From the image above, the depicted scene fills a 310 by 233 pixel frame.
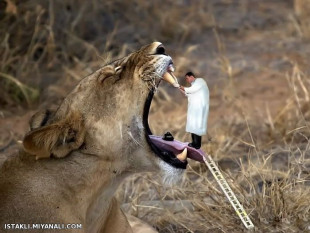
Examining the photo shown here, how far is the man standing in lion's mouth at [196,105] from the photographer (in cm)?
333

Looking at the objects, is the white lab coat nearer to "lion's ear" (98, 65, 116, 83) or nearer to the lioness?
the lioness

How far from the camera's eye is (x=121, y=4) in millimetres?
7828

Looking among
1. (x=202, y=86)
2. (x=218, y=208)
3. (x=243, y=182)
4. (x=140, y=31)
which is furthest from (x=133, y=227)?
(x=140, y=31)

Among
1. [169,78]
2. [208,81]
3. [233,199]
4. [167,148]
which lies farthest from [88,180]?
[208,81]

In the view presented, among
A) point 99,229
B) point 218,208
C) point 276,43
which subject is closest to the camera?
point 99,229

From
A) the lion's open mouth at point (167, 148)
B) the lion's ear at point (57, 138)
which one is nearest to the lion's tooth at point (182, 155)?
the lion's open mouth at point (167, 148)

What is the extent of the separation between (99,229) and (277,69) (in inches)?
145

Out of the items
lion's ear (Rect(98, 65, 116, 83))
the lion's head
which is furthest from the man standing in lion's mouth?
lion's ear (Rect(98, 65, 116, 83))

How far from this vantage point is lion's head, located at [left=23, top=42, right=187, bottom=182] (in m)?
3.22

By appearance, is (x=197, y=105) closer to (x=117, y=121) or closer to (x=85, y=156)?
(x=117, y=121)

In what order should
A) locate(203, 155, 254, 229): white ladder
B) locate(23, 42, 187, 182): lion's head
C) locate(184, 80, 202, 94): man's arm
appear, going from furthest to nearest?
locate(203, 155, 254, 229): white ladder, locate(184, 80, 202, 94): man's arm, locate(23, 42, 187, 182): lion's head

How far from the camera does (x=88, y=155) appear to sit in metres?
3.22

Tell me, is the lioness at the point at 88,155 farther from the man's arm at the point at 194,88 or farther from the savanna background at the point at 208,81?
the savanna background at the point at 208,81

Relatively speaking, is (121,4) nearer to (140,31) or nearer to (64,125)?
(140,31)
